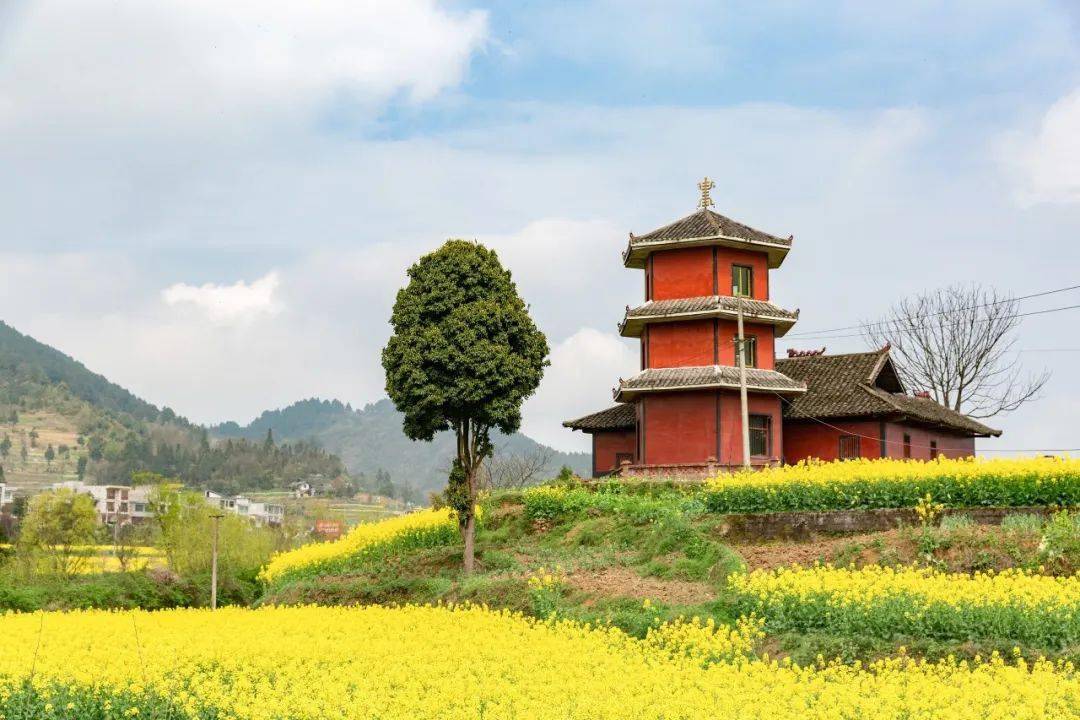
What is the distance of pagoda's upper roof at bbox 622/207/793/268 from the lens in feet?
126

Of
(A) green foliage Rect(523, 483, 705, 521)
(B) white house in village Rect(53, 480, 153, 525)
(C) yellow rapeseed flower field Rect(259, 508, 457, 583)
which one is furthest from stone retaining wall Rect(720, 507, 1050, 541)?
(B) white house in village Rect(53, 480, 153, 525)

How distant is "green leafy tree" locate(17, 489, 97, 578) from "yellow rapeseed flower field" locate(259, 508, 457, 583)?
37.9 m

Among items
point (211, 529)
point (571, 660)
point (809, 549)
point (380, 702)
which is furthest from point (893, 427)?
point (211, 529)

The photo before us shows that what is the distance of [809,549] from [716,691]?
32.7ft

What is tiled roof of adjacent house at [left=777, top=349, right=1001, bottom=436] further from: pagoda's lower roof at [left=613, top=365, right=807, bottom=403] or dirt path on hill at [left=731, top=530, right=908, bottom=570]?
dirt path on hill at [left=731, top=530, right=908, bottom=570]

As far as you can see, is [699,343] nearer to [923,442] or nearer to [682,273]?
[682,273]

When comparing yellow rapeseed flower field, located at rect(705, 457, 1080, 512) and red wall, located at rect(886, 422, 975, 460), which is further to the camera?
red wall, located at rect(886, 422, 975, 460)

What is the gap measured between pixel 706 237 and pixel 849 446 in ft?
30.1

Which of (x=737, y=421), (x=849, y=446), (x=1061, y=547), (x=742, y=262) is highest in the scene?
(x=742, y=262)

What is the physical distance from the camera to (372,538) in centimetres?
3167

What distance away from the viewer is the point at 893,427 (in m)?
40.5

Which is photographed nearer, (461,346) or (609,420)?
(461,346)

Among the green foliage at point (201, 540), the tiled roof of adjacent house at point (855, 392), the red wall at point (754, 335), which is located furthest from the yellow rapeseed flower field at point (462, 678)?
the green foliage at point (201, 540)

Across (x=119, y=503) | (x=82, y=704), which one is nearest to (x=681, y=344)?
(x=82, y=704)
